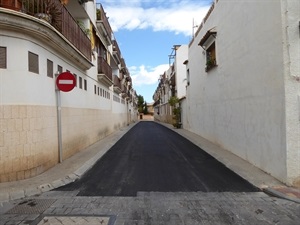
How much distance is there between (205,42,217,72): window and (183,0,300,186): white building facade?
0.20 metres

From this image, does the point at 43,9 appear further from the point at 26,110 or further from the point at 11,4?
the point at 26,110

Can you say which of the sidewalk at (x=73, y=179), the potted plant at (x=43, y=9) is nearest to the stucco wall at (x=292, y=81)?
the sidewalk at (x=73, y=179)

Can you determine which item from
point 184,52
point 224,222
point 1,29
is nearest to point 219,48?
point 1,29

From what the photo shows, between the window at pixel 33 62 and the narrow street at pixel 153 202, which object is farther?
the window at pixel 33 62

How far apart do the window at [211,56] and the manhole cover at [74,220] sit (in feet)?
37.4

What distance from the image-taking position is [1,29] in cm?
727

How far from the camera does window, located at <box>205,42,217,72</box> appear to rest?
50.5 ft

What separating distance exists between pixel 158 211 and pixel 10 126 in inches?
172

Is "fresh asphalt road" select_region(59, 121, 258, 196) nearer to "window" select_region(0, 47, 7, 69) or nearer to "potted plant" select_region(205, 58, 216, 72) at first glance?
"window" select_region(0, 47, 7, 69)

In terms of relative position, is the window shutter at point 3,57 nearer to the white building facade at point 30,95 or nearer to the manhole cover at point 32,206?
the white building facade at point 30,95

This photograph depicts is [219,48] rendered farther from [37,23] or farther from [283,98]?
[37,23]

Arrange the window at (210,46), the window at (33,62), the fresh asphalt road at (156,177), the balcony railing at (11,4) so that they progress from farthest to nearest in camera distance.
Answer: the window at (210,46) → the window at (33,62) → the balcony railing at (11,4) → the fresh asphalt road at (156,177)

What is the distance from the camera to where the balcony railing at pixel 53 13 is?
309 inches

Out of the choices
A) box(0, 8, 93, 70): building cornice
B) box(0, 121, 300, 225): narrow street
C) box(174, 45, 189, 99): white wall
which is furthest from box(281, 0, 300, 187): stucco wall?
box(174, 45, 189, 99): white wall
